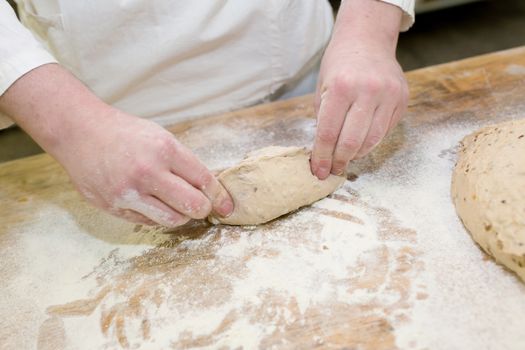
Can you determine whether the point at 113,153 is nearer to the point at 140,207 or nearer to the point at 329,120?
the point at 140,207

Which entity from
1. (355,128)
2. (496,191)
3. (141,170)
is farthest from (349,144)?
(141,170)

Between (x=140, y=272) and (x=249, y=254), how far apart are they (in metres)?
0.24

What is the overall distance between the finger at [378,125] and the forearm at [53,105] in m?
0.57

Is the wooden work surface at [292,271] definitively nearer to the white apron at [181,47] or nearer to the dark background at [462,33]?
the white apron at [181,47]

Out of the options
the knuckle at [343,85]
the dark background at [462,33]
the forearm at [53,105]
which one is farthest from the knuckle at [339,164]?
the dark background at [462,33]

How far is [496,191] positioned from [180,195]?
0.63 metres

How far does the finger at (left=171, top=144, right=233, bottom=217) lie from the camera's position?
0.92m

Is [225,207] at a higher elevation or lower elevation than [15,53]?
lower

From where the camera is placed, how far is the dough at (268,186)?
40.5 inches

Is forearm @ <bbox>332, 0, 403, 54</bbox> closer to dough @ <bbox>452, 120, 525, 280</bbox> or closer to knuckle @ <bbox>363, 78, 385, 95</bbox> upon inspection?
knuckle @ <bbox>363, 78, 385, 95</bbox>

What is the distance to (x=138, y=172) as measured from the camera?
2.94 ft

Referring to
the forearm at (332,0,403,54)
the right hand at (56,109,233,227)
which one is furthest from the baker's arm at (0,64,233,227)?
the forearm at (332,0,403,54)

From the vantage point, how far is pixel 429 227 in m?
0.99

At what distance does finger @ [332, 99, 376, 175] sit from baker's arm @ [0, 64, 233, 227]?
0.93ft
